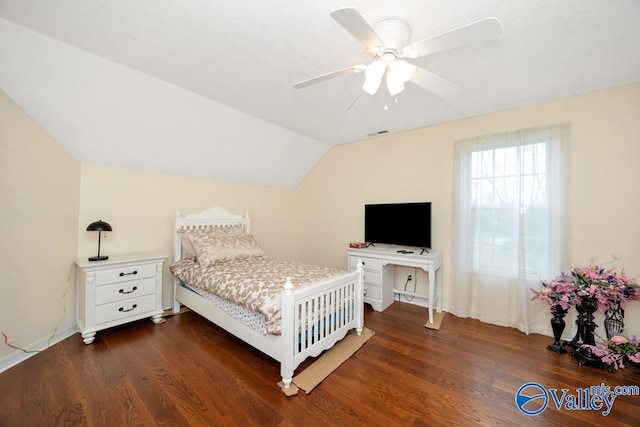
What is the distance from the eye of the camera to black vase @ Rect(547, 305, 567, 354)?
231cm

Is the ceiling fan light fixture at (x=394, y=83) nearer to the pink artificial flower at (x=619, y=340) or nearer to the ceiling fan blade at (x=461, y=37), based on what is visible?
the ceiling fan blade at (x=461, y=37)

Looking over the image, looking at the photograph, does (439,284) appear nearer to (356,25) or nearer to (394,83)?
(394,83)

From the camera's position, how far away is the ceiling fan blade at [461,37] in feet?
3.78

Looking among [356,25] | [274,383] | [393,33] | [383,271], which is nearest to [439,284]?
[383,271]

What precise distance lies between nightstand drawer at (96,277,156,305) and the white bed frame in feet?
1.26

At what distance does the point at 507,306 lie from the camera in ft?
9.18

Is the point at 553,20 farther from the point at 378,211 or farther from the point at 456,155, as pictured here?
the point at 378,211

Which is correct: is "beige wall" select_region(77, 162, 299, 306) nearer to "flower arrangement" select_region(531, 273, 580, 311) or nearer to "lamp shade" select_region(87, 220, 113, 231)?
"lamp shade" select_region(87, 220, 113, 231)

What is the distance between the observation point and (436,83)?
1727 millimetres

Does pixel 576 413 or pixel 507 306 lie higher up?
pixel 507 306

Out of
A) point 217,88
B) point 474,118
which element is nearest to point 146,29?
point 217,88

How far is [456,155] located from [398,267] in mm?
1710

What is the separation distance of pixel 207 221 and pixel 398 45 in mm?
3089

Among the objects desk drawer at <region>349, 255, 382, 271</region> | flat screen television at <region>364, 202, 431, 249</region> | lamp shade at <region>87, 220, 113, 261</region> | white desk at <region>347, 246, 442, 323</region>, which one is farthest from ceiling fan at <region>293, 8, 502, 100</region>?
lamp shade at <region>87, 220, 113, 261</region>
